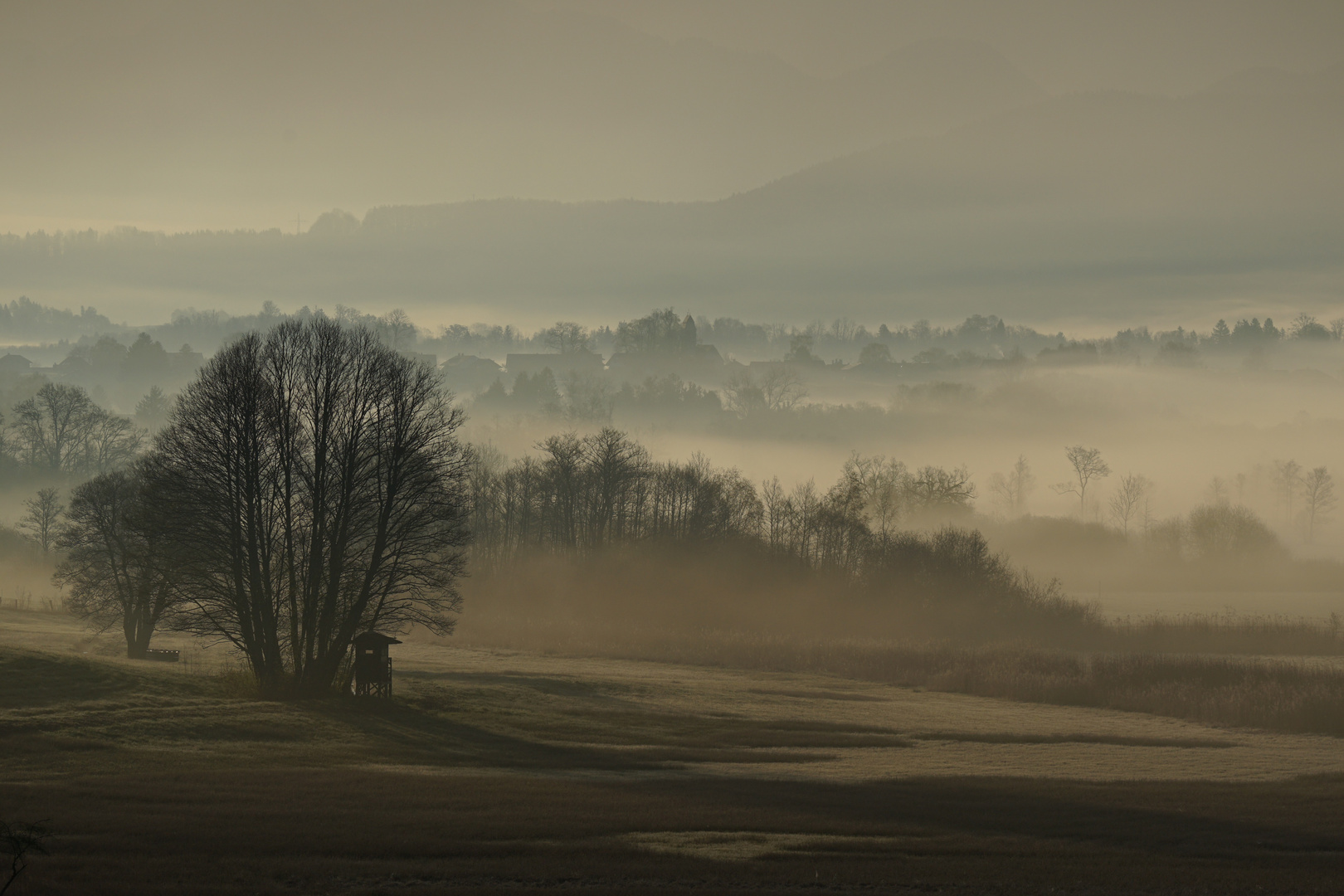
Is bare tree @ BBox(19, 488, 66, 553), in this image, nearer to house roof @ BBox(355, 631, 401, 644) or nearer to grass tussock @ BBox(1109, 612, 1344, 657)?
house roof @ BBox(355, 631, 401, 644)

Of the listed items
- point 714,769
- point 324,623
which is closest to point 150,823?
point 714,769

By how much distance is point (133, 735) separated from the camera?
35656 mm

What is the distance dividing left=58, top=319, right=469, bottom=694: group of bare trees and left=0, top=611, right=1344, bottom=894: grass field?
406cm

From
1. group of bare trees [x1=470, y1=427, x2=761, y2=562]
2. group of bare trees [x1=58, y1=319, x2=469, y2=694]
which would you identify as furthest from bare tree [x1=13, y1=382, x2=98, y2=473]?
group of bare trees [x1=58, y1=319, x2=469, y2=694]

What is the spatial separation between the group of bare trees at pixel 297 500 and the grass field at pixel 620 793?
406 cm

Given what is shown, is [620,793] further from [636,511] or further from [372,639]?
[636,511]

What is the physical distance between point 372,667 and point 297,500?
9.92 metres

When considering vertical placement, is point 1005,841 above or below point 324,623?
below

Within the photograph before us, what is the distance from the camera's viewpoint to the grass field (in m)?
22.2

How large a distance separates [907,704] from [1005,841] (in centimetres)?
3423

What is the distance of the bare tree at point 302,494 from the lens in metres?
48.8

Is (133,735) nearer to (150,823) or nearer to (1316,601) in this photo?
(150,823)

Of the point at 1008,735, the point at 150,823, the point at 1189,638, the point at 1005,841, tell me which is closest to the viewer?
the point at 150,823

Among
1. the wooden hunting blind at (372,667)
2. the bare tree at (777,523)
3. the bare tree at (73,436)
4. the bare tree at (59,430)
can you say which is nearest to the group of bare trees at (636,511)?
the bare tree at (777,523)
